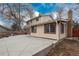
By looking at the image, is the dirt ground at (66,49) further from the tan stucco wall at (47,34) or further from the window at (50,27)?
the window at (50,27)

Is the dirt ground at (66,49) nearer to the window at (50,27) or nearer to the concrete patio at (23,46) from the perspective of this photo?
the concrete patio at (23,46)

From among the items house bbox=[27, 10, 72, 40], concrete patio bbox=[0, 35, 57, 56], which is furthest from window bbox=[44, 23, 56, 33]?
concrete patio bbox=[0, 35, 57, 56]

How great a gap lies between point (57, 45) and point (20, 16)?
24.4 inches

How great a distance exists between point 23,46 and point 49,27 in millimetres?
421

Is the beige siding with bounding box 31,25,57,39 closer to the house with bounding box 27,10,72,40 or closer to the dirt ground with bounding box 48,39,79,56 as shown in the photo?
the house with bounding box 27,10,72,40

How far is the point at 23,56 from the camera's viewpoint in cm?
253

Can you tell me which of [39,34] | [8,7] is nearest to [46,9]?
[39,34]

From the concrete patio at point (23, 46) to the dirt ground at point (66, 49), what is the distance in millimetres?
82

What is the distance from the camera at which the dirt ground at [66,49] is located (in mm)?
2523

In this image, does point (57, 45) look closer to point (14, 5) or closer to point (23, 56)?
point (23, 56)

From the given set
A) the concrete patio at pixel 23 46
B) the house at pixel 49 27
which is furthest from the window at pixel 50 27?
the concrete patio at pixel 23 46

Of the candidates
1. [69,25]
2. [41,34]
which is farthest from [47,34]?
[69,25]

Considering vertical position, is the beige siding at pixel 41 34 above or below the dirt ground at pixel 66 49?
above

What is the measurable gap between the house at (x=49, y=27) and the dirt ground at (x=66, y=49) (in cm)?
10
